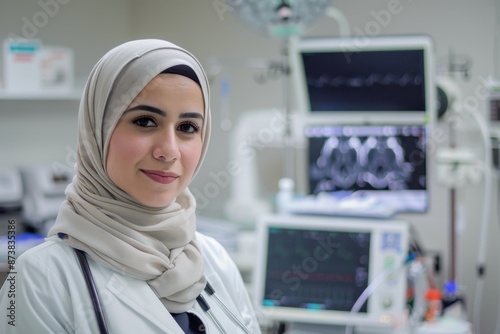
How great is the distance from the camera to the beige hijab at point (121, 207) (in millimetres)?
902

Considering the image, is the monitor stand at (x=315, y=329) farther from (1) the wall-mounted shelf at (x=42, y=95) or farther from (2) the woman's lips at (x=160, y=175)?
(1) the wall-mounted shelf at (x=42, y=95)

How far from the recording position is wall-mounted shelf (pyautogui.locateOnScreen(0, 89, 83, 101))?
11.4 feet

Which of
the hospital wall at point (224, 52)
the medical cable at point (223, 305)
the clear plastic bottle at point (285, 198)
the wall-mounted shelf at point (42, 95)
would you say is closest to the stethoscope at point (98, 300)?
the medical cable at point (223, 305)

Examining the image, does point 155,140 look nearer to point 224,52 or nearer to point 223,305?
point 223,305

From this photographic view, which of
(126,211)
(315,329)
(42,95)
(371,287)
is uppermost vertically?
(42,95)

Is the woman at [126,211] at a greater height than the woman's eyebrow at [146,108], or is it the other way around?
the woman's eyebrow at [146,108]

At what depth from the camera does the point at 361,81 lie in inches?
93.6

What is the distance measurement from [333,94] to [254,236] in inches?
24.3

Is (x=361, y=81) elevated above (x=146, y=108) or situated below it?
above

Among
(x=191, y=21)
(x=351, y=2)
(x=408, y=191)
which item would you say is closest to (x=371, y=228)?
(x=408, y=191)

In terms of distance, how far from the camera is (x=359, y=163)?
245 cm

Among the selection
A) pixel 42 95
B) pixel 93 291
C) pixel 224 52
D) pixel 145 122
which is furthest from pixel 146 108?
pixel 42 95

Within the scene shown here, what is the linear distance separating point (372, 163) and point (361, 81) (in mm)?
302

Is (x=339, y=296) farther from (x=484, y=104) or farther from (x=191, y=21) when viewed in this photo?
(x=191, y=21)
